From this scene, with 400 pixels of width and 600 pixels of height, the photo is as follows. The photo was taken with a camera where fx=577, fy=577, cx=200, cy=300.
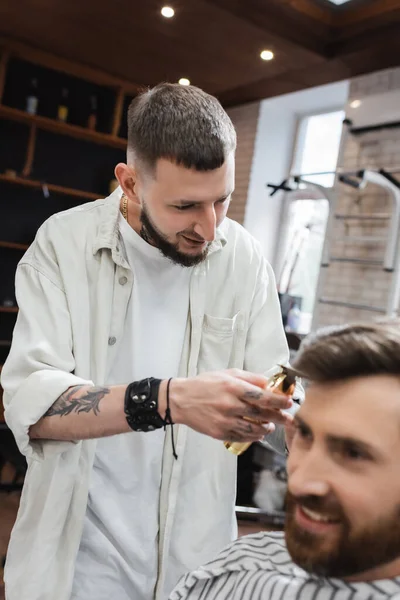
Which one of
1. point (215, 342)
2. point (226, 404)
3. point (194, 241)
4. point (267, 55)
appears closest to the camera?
point (226, 404)

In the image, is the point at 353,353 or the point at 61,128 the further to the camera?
the point at 61,128

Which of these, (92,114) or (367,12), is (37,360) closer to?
(367,12)

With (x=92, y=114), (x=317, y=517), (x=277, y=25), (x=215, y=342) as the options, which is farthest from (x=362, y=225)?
(x=317, y=517)

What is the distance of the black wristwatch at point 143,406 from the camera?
1.05 m

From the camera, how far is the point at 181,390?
40.9 inches

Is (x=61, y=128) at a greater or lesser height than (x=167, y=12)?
lesser

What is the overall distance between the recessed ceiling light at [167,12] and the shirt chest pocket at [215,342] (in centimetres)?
307

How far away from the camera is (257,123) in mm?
5586

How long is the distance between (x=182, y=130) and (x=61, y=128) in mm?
3929

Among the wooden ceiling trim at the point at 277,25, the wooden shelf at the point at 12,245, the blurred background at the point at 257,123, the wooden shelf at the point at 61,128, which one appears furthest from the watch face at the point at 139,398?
the wooden shelf at the point at 61,128

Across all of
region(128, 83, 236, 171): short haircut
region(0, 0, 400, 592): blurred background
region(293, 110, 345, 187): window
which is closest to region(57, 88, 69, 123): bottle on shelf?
region(0, 0, 400, 592): blurred background

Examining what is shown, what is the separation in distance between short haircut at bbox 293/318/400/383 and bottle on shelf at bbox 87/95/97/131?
4.47 m

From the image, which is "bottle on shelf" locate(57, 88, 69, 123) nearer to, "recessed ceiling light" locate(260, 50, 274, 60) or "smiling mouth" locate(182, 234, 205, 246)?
"recessed ceiling light" locate(260, 50, 274, 60)

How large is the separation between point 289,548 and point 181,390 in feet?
1.06
